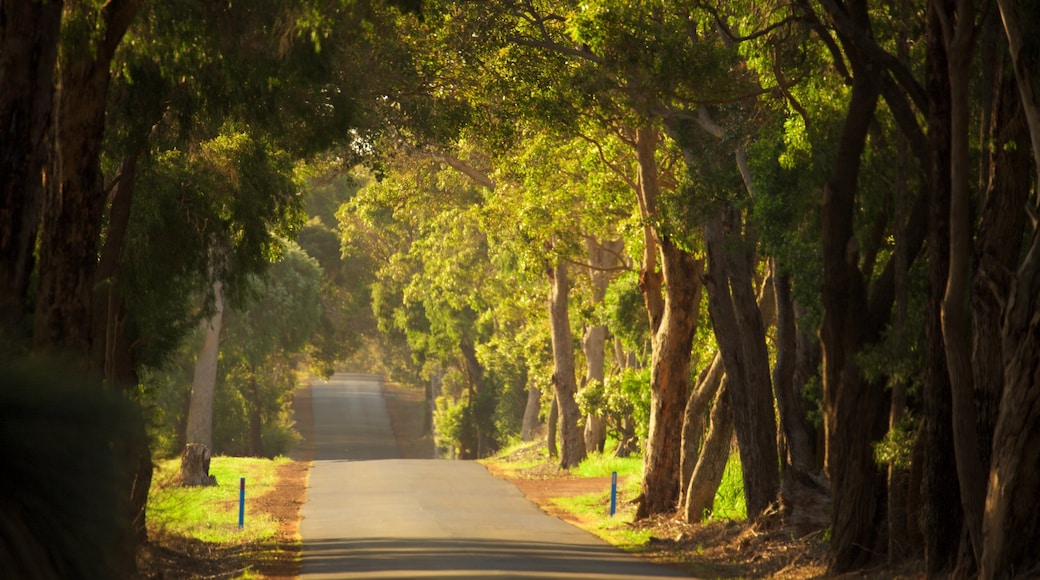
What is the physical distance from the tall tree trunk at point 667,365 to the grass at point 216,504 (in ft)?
22.5

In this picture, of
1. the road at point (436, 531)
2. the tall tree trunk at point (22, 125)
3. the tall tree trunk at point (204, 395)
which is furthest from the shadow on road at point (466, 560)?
the tall tree trunk at point (204, 395)

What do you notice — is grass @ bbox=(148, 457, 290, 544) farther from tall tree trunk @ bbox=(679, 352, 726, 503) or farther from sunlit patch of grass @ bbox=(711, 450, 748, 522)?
sunlit patch of grass @ bbox=(711, 450, 748, 522)

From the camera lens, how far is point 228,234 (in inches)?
759

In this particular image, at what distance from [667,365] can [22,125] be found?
16069 mm

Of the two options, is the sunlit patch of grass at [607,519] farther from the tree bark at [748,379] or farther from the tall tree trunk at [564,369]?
the tall tree trunk at [564,369]

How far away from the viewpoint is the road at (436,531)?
61.2 ft

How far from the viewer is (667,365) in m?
26.0

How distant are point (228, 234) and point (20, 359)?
10979 mm

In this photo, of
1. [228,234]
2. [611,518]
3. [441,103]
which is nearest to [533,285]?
[611,518]

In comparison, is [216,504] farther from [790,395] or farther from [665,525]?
[790,395]

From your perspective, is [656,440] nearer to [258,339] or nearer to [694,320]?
[694,320]

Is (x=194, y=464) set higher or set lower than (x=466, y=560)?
higher

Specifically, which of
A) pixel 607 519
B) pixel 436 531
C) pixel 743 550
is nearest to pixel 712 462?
pixel 743 550

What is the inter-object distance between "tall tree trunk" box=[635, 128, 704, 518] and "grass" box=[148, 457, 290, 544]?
685 centimetres
